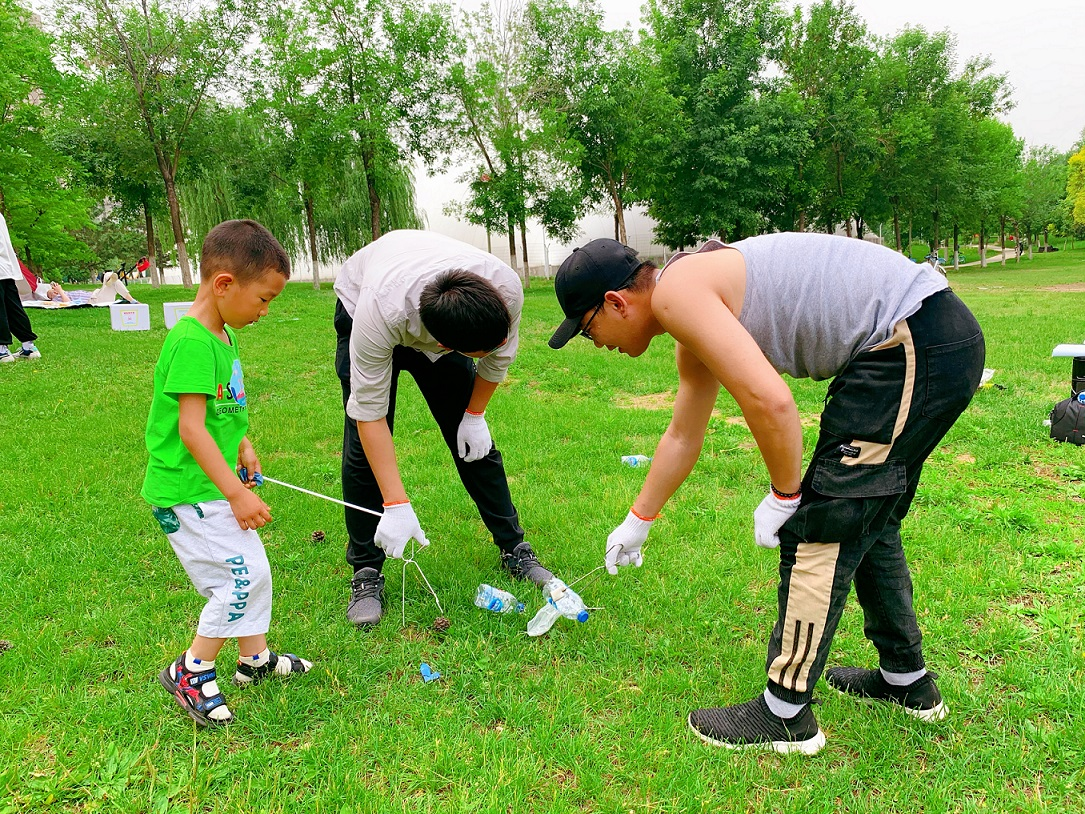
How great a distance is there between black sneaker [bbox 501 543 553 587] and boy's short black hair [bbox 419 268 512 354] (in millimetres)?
1218

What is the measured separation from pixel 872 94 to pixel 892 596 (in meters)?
35.4

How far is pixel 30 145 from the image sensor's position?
1631 centimetres

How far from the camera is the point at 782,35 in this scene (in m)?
29.5

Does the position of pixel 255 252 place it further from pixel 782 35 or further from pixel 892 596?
pixel 782 35

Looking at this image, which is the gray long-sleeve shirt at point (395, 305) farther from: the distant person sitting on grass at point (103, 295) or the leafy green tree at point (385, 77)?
the leafy green tree at point (385, 77)

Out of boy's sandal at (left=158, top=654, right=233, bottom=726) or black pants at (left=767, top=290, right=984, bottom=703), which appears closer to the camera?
black pants at (left=767, top=290, right=984, bottom=703)

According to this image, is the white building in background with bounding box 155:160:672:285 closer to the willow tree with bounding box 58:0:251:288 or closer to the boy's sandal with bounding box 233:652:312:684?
the willow tree with bounding box 58:0:251:288

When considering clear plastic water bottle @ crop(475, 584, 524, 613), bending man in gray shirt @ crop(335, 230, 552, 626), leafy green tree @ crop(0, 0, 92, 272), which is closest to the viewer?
bending man in gray shirt @ crop(335, 230, 552, 626)

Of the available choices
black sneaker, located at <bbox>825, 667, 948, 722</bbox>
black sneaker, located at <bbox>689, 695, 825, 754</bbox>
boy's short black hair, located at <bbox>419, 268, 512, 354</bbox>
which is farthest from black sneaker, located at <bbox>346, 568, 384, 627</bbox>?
black sneaker, located at <bbox>825, 667, 948, 722</bbox>

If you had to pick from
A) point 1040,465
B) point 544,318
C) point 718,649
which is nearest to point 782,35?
point 544,318

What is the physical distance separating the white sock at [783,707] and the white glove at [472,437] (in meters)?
1.54

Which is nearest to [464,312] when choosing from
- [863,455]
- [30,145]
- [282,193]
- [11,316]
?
[863,455]

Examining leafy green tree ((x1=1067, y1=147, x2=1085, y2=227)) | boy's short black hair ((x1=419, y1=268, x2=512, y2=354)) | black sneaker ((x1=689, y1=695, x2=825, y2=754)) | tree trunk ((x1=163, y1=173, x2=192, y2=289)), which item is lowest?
black sneaker ((x1=689, y1=695, x2=825, y2=754))

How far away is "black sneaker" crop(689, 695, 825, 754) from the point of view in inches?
81.3
